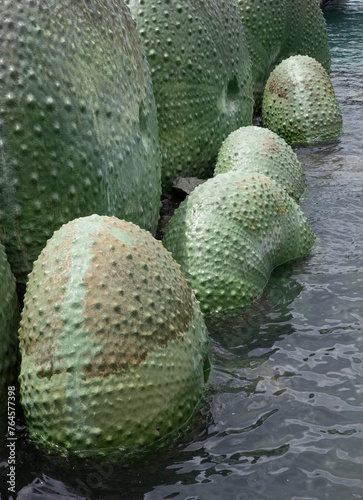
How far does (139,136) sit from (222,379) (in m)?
1.74

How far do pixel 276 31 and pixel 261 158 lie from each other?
342 cm

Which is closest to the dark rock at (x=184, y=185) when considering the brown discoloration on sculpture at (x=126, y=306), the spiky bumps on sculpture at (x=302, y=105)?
the spiky bumps on sculpture at (x=302, y=105)

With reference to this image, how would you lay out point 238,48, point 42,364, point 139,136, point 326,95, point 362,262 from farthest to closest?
1. point 326,95
2. point 238,48
3. point 362,262
4. point 139,136
5. point 42,364

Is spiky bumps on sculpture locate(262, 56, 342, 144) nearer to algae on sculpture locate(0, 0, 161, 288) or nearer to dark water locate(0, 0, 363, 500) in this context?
dark water locate(0, 0, 363, 500)

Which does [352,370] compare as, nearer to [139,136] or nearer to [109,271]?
[109,271]

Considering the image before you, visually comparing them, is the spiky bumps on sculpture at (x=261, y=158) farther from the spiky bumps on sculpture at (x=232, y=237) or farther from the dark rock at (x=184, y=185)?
the spiky bumps on sculpture at (x=232, y=237)

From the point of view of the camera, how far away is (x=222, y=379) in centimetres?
362

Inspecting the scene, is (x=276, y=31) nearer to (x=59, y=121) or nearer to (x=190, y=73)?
(x=190, y=73)

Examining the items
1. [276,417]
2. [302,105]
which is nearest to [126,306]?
[276,417]

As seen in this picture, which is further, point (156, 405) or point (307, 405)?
point (307, 405)

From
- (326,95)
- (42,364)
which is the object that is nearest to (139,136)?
(42,364)

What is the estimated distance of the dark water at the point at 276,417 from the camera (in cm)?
290

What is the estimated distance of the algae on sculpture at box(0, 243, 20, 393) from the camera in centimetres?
325

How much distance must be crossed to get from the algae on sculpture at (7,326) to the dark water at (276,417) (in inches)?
11.9
